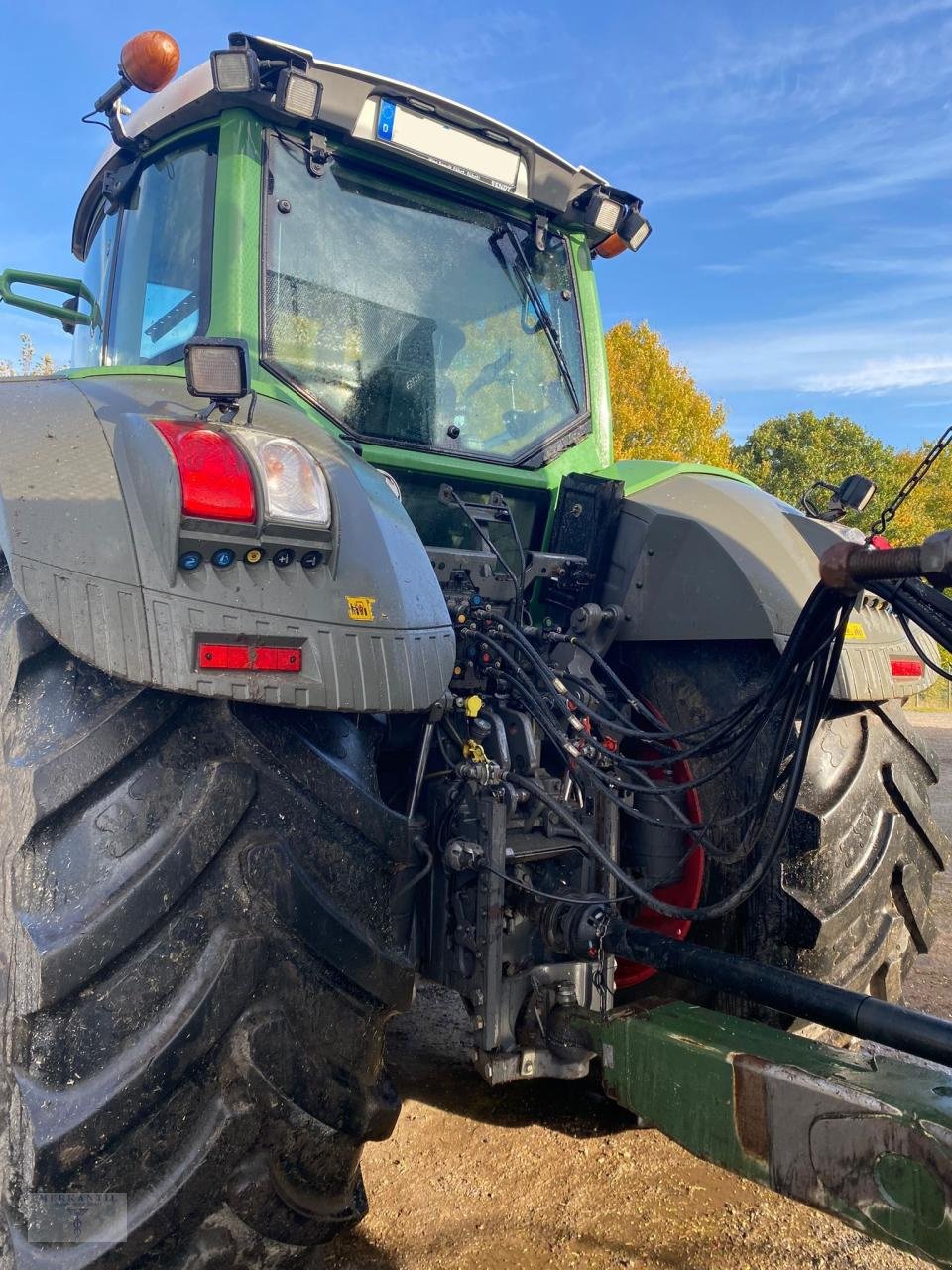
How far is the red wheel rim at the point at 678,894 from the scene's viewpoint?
2434 mm

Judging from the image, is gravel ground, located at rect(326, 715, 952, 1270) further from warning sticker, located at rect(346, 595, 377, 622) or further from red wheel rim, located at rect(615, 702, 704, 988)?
warning sticker, located at rect(346, 595, 377, 622)

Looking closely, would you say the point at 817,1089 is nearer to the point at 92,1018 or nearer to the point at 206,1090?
the point at 206,1090

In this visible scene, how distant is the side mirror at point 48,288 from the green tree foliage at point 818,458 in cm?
2721

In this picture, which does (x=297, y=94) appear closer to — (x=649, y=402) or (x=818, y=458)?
(x=649, y=402)

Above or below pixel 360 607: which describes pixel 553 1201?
below

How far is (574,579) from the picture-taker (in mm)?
2682

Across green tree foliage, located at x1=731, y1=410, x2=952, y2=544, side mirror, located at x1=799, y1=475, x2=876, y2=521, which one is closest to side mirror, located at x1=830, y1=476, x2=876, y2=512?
side mirror, located at x1=799, y1=475, x2=876, y2=521

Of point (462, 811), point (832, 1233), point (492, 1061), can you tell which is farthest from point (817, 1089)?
point (832, 1233)

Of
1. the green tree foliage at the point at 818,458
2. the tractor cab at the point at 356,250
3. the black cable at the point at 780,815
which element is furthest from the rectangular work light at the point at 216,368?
the green tree foliage at the point at 818,458

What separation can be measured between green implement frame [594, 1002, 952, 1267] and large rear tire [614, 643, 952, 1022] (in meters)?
0.43

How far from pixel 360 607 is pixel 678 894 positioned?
134 centimetres

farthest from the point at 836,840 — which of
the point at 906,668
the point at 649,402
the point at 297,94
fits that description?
the point at 649,402

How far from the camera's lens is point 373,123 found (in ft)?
8.36

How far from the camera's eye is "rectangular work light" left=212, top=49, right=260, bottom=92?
231 centimetres
